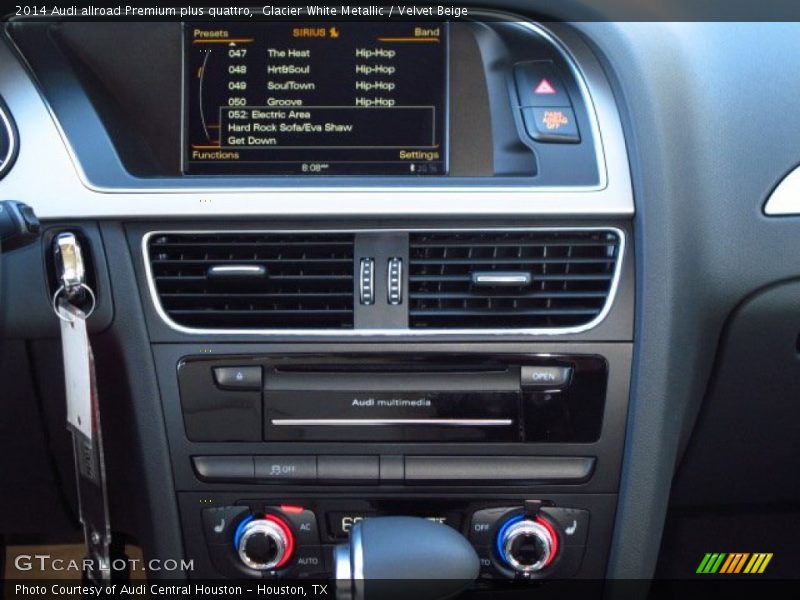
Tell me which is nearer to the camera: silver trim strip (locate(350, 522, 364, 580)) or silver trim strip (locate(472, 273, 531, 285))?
silver trim strip (locate(350, 522, 364, 580))

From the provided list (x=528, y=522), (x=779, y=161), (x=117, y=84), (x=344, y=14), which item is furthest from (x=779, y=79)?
(x=117, y=84)

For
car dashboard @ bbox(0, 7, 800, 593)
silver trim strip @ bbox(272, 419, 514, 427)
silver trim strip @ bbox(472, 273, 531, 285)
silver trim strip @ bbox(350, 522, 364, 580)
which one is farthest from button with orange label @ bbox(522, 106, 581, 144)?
silver trim strip @ bbox(350, 522, 364, 580)

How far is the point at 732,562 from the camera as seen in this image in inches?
104

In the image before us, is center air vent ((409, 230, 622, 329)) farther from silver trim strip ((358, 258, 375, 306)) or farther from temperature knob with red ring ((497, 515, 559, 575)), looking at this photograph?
temperature knob with red ring ((497, 515, 559, 575))

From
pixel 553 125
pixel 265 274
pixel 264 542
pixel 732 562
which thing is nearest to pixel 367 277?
pixel 265 274

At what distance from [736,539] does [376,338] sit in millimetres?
1047

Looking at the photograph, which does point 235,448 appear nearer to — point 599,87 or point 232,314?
point 232,314

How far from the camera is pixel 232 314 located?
2.25m

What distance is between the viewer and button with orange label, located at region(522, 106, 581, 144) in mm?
2250

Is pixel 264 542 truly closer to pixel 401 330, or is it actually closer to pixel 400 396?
pixel 400 396

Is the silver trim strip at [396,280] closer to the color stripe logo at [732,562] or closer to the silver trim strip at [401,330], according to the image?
the silver trim strip at [401,330]

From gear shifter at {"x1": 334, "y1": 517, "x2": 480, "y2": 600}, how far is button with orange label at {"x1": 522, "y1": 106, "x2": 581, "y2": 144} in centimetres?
79

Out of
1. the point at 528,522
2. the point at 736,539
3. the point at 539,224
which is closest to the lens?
the point at 539,224

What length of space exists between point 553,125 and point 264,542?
1005 millimetres
